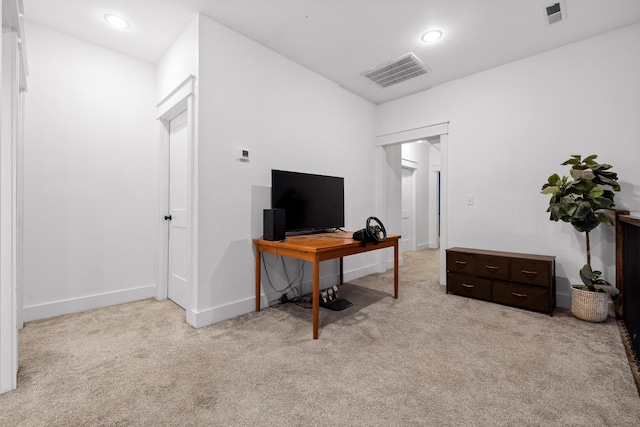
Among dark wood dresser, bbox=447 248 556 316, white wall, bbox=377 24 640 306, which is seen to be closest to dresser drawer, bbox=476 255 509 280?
dark wood dresser, bbox=447 248 556 316

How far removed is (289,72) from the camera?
3182mm

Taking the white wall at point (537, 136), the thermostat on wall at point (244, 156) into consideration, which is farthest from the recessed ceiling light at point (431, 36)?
the thermostat on wall at point (244, 156)

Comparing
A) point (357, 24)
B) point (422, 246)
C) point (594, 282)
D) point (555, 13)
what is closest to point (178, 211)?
point (357, 24)

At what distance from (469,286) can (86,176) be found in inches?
165

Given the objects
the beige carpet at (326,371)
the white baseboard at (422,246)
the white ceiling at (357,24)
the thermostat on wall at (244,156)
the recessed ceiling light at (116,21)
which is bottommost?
the beige carpet at (326,371)

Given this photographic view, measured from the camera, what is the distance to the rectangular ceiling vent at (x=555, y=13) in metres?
2.33

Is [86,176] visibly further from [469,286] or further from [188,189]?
[469,286]

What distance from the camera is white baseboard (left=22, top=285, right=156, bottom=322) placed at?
2.50 m

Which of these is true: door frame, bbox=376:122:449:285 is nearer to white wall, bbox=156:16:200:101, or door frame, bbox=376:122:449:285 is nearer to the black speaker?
the black speaker

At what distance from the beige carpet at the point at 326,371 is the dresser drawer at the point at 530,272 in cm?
32

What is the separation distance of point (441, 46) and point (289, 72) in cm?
164

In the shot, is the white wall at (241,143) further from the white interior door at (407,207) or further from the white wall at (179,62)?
the white interior door at (407,207)

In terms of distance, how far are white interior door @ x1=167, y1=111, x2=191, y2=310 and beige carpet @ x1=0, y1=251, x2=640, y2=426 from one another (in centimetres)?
38

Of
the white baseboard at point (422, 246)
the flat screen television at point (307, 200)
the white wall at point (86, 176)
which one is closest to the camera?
the white wall at point (86, 176)
